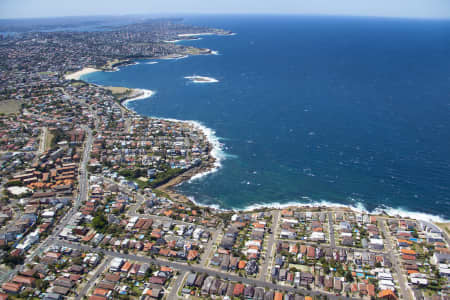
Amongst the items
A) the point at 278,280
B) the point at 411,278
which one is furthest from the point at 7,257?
the point at 411,278

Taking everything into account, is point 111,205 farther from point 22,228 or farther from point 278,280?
point 278,280

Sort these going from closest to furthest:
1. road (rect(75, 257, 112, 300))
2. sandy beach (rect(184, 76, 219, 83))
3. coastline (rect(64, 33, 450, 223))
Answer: road (rect(75, 257, 112, 300)), coastline (rect(64, 33, 450, 223)), sandy beach (rect(184, 76, 219, 83))

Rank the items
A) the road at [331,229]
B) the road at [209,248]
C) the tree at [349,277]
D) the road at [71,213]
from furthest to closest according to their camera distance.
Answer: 1. the road at [331,229]
2. the road at [209,248]
3. the road at [71,213]
4. the tree at [349,277]

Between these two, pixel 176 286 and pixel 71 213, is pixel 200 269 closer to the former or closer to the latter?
pixel 176 286

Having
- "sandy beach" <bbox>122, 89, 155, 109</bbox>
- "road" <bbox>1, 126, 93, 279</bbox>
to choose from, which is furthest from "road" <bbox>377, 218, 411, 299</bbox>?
"sandy beach" <bbox>122, 89, 155, 109</bbox>

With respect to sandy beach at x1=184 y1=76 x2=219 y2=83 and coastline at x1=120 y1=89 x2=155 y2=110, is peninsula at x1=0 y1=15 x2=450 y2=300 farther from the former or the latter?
sandy beach at x1=184 y1=76 x2=219 y2=83

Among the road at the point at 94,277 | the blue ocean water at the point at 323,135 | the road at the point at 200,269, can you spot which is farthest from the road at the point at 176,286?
the blue ocean water at the point at 323,135

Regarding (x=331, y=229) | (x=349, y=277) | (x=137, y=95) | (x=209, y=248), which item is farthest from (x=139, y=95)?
(x=349, y=277)

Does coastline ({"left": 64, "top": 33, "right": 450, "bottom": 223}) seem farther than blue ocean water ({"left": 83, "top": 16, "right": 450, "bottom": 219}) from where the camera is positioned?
No

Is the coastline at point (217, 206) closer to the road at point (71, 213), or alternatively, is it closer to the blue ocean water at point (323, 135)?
the blue ocean water at point (323, 135)

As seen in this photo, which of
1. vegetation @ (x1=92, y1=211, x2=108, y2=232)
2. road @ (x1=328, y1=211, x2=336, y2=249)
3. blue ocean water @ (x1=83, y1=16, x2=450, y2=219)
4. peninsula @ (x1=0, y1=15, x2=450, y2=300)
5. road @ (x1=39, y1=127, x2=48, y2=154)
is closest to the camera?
peninsula @ (x1=0, y1=15, x2=450, y2=300)
